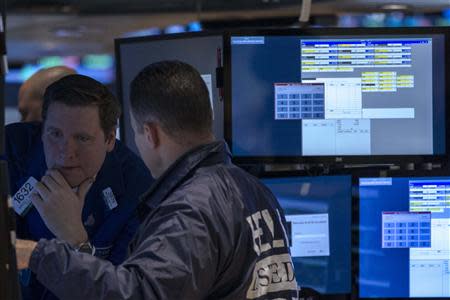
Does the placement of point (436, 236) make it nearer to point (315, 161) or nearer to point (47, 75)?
point (315, 161)

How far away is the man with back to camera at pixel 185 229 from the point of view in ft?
6.93

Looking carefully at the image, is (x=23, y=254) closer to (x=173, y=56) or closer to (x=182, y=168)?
(x=182, y=168)

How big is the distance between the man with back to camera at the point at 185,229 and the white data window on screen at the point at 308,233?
39.2 inches

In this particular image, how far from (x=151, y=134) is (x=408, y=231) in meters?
1.43

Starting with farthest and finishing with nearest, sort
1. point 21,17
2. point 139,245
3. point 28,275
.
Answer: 1. point 21,17
2. point 28,275
3. point 139,245

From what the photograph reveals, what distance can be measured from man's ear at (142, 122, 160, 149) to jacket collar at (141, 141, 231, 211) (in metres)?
0.08

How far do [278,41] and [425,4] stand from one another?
1887 mm

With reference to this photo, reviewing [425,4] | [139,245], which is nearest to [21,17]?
[425,4]

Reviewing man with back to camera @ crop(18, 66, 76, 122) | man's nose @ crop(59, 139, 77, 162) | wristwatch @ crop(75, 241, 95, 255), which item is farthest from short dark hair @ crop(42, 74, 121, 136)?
man with back to camera @ crop(18, 66, 76, 122)

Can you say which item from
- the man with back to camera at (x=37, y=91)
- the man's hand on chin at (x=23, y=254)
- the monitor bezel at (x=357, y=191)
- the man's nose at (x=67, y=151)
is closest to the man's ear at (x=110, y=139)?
the man's nose at (x=67, y=151)

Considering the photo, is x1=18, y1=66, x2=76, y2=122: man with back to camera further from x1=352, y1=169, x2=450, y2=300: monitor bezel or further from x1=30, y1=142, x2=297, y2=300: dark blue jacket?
x1=30, y1=142, x2=297, y2=300: dark blue jacket

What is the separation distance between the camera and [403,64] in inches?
131

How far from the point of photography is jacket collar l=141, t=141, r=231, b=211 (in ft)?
7.55

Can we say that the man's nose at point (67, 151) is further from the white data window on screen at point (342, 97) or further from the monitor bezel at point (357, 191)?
the monitor bezel at point (357, 191)
